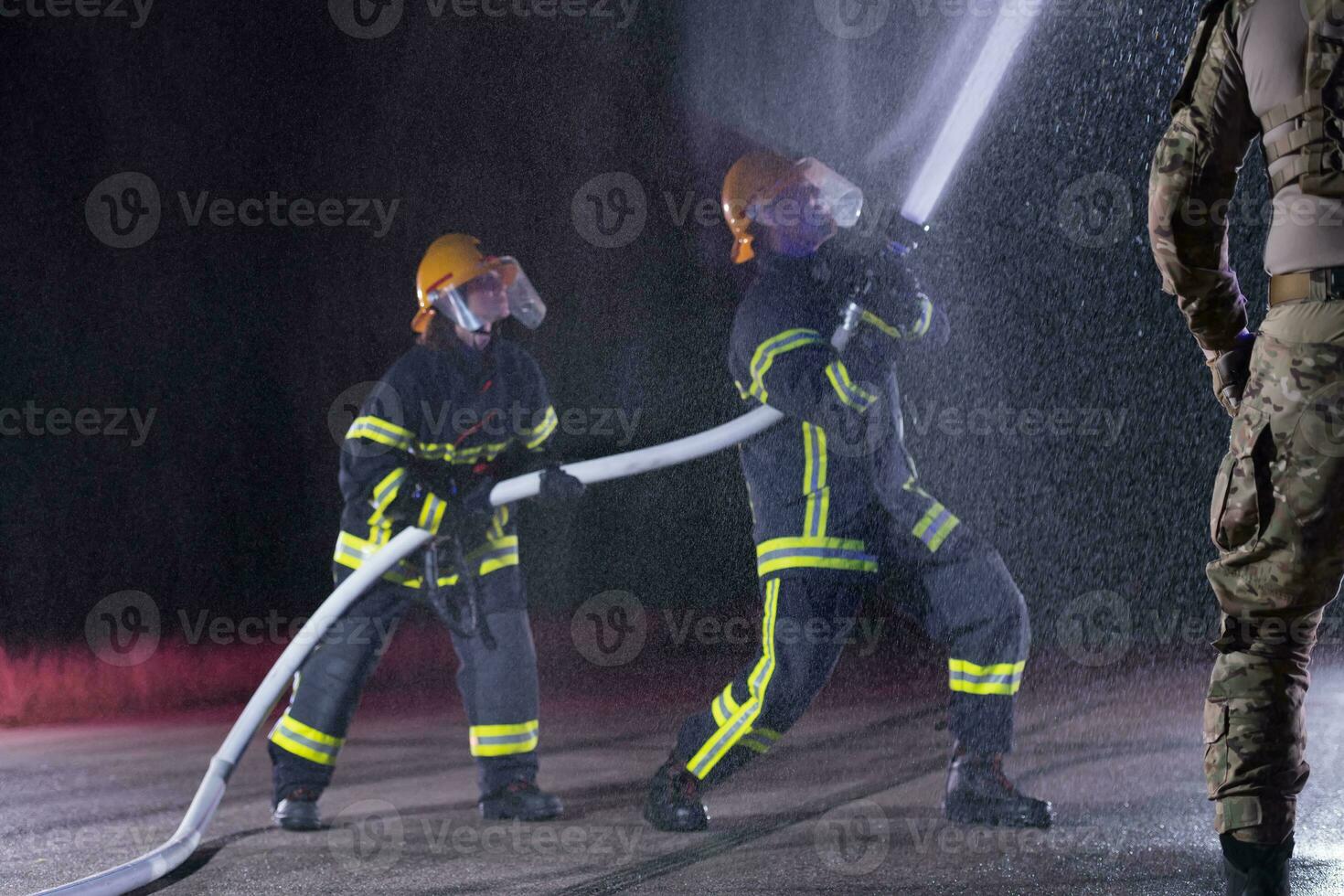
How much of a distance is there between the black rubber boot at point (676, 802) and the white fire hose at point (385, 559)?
2.64 ft

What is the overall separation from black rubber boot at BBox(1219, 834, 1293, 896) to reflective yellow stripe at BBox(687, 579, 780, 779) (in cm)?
137

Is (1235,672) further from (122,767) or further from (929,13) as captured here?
(122,767)

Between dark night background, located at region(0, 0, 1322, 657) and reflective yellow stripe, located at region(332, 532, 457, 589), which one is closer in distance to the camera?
reflective yellow stripe, located at region(332, 532, 457, 589)

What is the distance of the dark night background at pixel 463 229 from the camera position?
3.87 m

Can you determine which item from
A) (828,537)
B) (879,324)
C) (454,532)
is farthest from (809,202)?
(454,532)

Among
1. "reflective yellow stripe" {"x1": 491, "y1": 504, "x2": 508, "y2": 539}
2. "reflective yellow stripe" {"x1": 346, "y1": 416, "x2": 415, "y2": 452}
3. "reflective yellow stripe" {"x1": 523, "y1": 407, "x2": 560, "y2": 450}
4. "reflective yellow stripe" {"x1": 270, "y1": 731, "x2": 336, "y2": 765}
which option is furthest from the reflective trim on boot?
"reflective yellow stripe" {"x1": 523, "y1": 407, "x2": 560, "y2": 450}

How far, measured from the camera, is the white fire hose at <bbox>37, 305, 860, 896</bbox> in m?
3.36

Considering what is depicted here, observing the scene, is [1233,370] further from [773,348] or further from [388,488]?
[388,488]

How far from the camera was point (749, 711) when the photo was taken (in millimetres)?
3234

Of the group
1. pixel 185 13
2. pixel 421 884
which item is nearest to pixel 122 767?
pixel 421 884

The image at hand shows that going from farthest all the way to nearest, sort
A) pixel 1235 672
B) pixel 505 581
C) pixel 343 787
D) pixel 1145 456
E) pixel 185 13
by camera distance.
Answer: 1. pixel 1145 456
2. pixel 185 13
3. pixel 343 787
4. pixel 505 581
5. pixel 1235 672

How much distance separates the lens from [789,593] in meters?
3.27

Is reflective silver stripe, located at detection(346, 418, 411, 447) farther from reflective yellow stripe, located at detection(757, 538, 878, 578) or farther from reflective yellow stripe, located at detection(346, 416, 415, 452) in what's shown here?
reflective yellow stripe, located at detection(757, 538, 878, 578)

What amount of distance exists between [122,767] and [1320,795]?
13.1 ft
